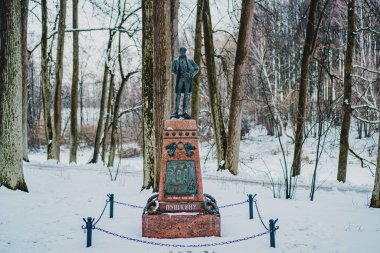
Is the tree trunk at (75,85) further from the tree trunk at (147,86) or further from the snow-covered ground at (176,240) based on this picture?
the tree trunk at (147,86)

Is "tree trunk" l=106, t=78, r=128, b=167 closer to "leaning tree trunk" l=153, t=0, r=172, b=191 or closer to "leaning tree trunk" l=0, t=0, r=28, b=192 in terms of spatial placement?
"leaning tree trunk" l=0, t=0, r=28, b=192

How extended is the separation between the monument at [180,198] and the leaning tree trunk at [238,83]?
22.2ft

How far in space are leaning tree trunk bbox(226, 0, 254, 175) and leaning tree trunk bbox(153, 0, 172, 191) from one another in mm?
4486

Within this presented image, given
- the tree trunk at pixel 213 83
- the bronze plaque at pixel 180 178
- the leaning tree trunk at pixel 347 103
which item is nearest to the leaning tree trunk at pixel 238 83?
the tree trunk at pixel 213 83

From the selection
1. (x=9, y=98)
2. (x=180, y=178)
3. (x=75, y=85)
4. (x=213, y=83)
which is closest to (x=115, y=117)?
(x=75, y=85)

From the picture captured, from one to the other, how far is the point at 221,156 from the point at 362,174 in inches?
415

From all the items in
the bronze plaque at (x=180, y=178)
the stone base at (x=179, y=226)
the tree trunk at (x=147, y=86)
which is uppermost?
the tree trunk at (x=147, y=86)

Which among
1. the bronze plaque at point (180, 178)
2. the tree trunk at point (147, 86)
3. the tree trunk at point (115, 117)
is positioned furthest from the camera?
the tree trunk at point (115, 117)

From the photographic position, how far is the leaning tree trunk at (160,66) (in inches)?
361

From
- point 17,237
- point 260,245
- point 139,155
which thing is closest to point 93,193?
point 17,237

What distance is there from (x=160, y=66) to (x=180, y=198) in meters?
4.17

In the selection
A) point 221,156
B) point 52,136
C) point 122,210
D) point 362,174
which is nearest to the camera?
point 122,210

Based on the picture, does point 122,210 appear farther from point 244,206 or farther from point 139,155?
point 139,155

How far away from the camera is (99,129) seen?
2077 centimetres
